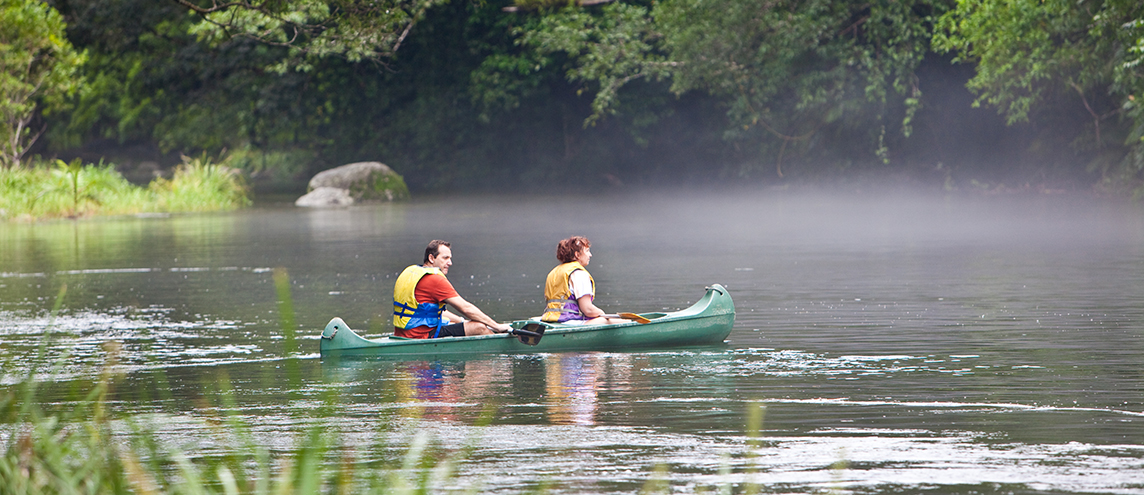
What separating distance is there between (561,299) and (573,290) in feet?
0.52

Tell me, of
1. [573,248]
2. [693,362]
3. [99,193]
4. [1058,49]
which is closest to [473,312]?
[573,248]

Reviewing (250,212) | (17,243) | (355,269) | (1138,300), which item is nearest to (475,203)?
(250,212)

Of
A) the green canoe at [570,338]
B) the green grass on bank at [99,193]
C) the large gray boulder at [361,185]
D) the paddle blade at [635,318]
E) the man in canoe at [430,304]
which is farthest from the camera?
the large gray boulder at [361,185]

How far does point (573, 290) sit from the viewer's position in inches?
420

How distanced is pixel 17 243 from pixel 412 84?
80.0 ft

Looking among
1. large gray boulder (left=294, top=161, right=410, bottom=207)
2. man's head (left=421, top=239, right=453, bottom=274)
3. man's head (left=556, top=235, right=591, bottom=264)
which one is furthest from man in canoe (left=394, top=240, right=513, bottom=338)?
large gray boulder (left=294, top=161, right=410, bottom=207)

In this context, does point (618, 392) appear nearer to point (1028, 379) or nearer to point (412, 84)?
point (1028, 379)

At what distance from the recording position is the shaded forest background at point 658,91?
2786cm

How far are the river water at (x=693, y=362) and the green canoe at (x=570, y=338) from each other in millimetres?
150

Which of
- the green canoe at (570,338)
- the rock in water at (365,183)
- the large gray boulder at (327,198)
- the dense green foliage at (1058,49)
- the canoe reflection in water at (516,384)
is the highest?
the dense green foliage at (1058,49)

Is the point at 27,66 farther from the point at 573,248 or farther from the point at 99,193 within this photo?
the point at 573,248

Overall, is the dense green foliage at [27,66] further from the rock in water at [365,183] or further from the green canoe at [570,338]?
the green canoe at [570,338]

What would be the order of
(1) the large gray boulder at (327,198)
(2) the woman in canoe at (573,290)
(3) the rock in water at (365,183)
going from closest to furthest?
(2) the woman in canoe at (573,290), (1) the large gray boulder at (327,198), (3) the rock in water at (365,183)

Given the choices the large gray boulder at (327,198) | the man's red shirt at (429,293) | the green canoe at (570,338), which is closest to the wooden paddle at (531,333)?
the green canoe at (570,338)
